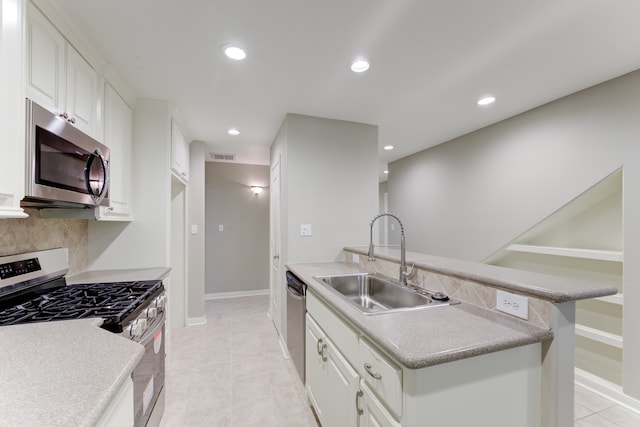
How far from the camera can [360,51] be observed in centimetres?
170

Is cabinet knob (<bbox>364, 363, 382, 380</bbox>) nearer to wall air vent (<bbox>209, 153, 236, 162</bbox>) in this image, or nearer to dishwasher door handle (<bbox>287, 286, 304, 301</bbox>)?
dishwasher door handle (<bbox>287, 286, 304, 301</bbox>)

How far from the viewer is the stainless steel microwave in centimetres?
114

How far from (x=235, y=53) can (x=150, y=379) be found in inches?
79.1

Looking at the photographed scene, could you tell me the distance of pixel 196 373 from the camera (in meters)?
2.34

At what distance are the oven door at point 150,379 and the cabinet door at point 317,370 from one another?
949 mm

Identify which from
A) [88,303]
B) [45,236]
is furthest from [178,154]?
[88,303]

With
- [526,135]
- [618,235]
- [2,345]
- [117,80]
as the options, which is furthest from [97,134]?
[618,235]

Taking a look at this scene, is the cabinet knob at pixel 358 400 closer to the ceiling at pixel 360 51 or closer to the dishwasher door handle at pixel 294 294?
the dishwasher door handle at pixel 294 294

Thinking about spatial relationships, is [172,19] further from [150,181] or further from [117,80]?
[150,181]

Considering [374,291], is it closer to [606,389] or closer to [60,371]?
[60,371]

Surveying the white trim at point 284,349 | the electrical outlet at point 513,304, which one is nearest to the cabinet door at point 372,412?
the electrical outlet at point 513,304

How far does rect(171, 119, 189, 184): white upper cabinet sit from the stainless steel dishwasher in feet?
5.12

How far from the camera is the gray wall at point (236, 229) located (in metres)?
4.55

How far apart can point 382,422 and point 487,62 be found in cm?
220
